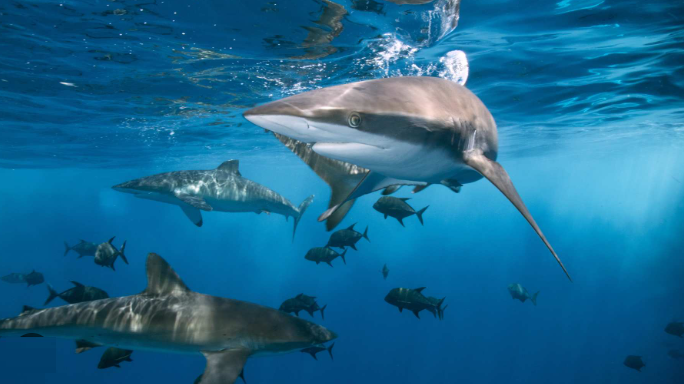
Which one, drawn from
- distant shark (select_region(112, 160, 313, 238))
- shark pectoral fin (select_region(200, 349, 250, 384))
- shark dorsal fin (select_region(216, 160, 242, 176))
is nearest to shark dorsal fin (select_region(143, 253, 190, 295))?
shark pectoral fin (select_region(200, 349, 250, 384))

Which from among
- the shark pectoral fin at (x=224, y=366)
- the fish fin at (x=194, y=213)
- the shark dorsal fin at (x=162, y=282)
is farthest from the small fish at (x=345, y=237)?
the shark pectoral fin at (x=224, y=366)

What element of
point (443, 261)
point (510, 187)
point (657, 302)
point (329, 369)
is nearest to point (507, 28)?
point (510, 187)

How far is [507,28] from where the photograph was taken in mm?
9305

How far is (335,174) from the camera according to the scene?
3.96 m

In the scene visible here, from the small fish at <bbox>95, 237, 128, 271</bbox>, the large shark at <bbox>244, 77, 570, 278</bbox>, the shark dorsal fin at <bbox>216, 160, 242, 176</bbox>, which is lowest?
the small fish at <bbox>95, 237, 128, 271</bbox>

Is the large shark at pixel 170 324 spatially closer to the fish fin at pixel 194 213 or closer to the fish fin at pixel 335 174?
the fish fin at pixel 335 174

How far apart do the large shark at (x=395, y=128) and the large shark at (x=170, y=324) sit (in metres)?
1.89

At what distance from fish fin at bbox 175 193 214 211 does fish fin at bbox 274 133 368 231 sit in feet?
18.8

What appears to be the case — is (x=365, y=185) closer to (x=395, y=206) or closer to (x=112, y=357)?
(x=112, y=357)

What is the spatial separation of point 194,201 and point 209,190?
1.65 ft

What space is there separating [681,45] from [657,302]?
36.6m

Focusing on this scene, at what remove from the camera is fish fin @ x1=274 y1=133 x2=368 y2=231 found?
3860 millimetres

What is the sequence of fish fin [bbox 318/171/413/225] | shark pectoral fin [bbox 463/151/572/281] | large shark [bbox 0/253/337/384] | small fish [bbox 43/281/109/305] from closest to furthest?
shark pectoral fin [bbox 463/151/572/281] → fish fin [bbox 318/171/413/225] → large shark [bbox 0/253/337/384] → small fish [bbox 43/281/109/305]

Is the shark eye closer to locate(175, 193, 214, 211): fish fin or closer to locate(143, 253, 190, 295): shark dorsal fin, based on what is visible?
locate(143, 253, 190, 295): shark dorsal fin
